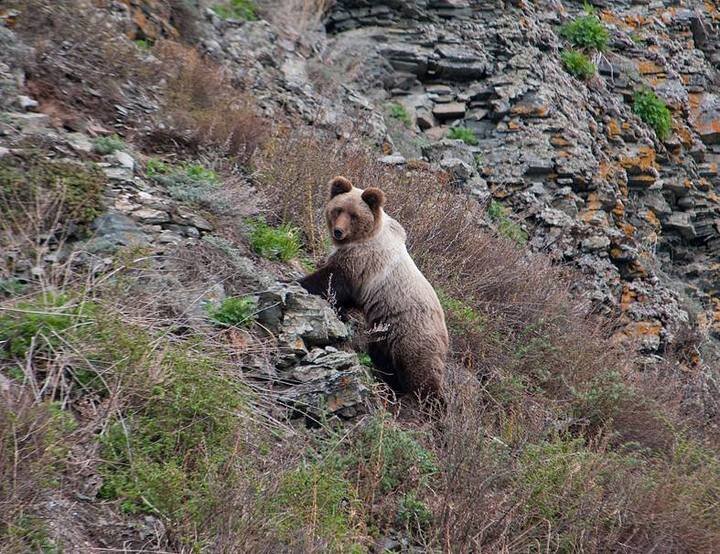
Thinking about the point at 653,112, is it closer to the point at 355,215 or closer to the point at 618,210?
the point at 618,210

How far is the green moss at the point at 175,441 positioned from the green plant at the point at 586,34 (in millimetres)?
12928

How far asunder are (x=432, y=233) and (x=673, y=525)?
4.32 metres

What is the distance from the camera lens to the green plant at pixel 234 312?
5086 millimetres

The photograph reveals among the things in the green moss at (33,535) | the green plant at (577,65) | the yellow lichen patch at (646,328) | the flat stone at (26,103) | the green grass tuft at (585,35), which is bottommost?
the yellow lichen patch at (646,328)

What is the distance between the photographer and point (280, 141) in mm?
8781

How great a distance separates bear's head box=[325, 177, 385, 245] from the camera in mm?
6379

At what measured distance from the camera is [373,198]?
647 cm

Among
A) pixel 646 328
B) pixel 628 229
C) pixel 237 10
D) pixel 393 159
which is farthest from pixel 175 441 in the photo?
pixel 628 229

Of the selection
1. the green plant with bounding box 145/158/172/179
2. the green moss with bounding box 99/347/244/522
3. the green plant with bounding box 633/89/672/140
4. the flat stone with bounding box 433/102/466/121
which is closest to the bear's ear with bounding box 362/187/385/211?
the green plant with bounding box 145/158/172/179

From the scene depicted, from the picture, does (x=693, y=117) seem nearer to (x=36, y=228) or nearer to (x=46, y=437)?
(x=36, y=228)

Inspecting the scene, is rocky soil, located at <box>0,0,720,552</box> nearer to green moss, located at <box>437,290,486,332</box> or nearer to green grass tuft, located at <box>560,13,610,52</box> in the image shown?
green grass tuft, located at <box>560,13,610,52</box>

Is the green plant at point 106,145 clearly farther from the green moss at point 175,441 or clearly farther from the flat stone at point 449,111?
the flat stone at point 449,111

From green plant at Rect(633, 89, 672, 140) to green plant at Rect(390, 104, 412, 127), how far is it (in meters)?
5.03

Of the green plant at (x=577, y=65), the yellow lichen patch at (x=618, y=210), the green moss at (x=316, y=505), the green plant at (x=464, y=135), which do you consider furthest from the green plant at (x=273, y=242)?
the green plant at (x=577, y=65)
